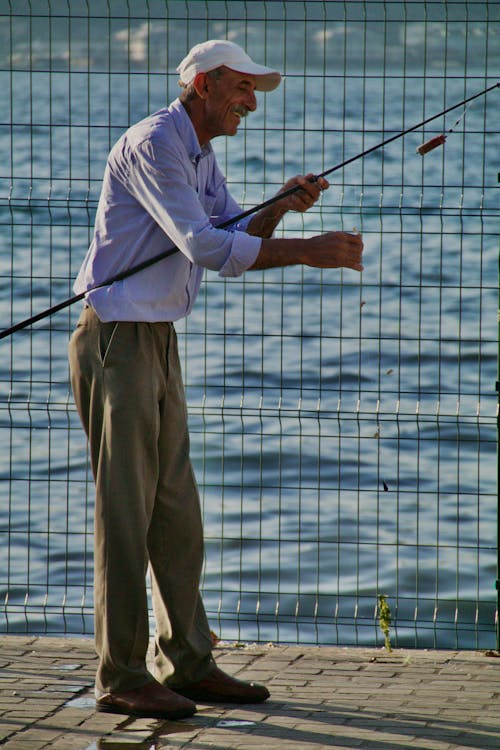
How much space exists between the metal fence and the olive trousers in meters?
0.99

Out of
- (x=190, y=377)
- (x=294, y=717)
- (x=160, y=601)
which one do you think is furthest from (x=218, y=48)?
(x=190, y=377)

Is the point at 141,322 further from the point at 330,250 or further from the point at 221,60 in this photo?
the point at 221,60

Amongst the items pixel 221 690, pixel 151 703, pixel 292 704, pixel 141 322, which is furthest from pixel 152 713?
pixel 141 322

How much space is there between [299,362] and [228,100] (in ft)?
24.2

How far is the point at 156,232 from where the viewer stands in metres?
4.44

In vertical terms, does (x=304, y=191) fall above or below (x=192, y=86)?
below

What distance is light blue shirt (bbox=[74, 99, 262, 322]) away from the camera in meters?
4.24

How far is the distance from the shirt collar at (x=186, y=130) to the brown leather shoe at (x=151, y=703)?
177 cm

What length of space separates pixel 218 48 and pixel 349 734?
2241mm

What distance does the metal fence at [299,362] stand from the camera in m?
5.81

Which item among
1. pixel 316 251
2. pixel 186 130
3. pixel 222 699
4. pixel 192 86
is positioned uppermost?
pixel 192 86

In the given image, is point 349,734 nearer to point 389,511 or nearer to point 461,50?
point 461,50

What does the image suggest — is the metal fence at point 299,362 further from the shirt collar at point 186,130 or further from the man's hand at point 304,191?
the shirt collar at point 186,130

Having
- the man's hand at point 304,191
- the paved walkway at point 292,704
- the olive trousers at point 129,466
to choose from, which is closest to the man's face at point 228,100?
the man's hand at point 304,191
